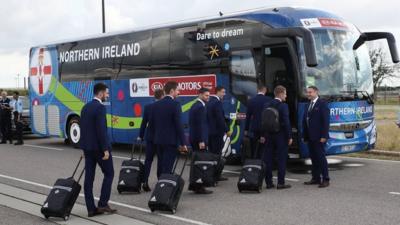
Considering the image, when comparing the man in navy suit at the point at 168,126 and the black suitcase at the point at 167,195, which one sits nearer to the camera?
the black suitcase at the point at 167,195

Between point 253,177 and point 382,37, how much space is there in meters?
5.11

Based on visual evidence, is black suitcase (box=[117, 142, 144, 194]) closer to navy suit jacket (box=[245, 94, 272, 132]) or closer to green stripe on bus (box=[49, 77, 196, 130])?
navy suit jacket (box=[245, 94, 272, 132])

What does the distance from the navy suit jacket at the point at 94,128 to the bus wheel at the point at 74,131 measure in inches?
396

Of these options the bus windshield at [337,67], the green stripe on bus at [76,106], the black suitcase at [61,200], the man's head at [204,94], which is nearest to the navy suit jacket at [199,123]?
the man's head at [204,94]

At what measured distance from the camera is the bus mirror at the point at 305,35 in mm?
9703

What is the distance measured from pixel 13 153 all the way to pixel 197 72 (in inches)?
262

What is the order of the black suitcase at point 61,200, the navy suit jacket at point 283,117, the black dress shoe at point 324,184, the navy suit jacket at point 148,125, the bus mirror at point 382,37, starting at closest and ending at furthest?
the black suitcase at point 61,200, the navy suit jacket at point 148,125, the navy suit jacket at point 283,117, the black dress shoe at point 324,184, the bus mirror at point 382,37

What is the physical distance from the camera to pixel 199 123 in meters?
9.16

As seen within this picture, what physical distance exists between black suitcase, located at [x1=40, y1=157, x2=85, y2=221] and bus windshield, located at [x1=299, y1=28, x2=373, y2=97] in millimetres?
5289

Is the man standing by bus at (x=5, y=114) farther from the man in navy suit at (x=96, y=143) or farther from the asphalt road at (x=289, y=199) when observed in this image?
the man in navy suit at (x=96, y=143)

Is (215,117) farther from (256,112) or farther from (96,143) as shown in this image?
(96,143)

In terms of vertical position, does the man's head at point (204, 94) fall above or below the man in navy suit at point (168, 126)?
above

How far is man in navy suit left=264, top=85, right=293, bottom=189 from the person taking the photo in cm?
937

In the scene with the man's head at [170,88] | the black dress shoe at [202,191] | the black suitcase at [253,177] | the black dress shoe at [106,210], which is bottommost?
the black dress shoe at [202,191]
